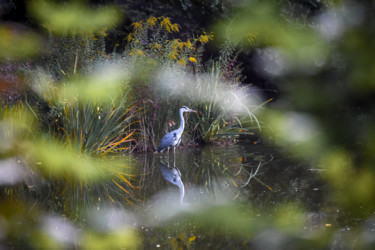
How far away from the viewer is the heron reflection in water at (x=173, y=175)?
4656 mm

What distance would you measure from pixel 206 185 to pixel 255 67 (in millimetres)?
4963

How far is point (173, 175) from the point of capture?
5328mm

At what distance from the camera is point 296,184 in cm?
468

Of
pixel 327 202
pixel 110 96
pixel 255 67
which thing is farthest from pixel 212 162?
pixel 255 67

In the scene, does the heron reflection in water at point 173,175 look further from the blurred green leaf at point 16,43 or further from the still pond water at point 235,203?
the blurred green leaf at point 16,43

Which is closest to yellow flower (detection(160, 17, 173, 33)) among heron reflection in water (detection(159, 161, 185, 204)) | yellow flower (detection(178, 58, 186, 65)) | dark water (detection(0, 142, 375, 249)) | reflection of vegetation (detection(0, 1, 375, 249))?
reflection of vegetation (detection(0, 1, 375, 249))

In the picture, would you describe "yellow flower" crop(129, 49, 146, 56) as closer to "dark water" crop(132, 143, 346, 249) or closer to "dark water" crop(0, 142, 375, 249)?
"dark water" crop(132, 143, 346, 249)

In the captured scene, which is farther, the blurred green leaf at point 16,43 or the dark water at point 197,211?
the blurred green leaf at point 16,43

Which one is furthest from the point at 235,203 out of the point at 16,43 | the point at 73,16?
Answer: the point at 16,43

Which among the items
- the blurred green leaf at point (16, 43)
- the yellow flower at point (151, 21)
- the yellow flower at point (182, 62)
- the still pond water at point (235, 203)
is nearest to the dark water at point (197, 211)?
the still pond water at point (235, 203)

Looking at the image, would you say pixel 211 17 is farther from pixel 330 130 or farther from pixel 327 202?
pixel 327 202

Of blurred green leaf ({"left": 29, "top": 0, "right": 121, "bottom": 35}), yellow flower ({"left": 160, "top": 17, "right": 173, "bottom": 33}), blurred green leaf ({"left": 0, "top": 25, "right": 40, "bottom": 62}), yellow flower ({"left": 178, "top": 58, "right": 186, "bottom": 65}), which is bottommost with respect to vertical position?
blurred green leaf ({"left": 0, "top": 25, "right": 40, "bottom": 62})

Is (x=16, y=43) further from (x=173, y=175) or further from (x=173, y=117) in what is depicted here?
(x=173, y=175)

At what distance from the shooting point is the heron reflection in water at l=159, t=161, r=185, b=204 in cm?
466
